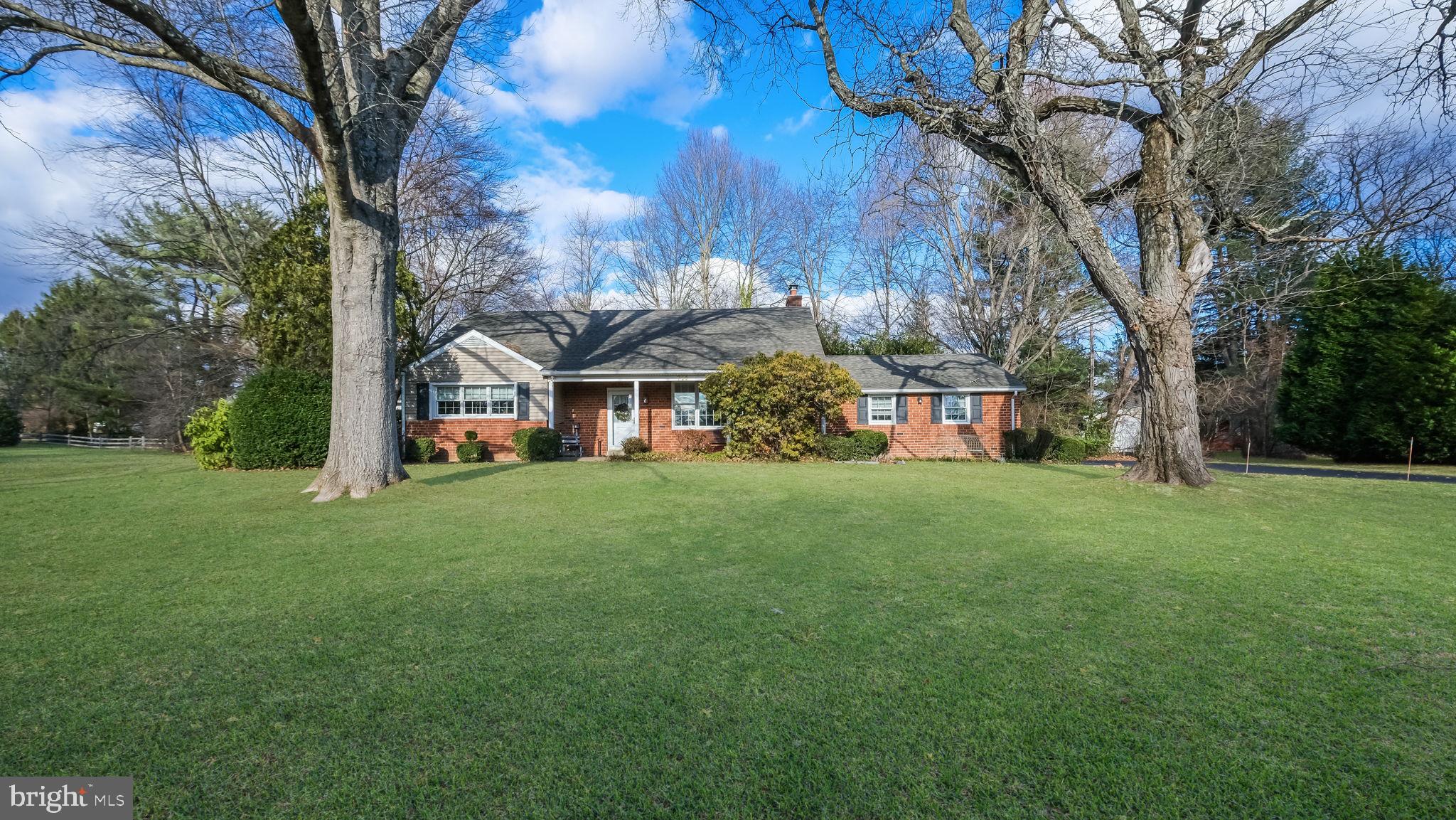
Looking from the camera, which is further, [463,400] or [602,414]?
[602,414]

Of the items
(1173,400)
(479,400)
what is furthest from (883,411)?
(479,400)

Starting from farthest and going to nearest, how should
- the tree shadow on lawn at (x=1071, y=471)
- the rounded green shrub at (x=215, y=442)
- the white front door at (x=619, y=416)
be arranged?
1. the white front door at (x=619, y=416)
2. the rounded green shrub at (x=215, y=442)
3. the tree shadow on lawn at (x=1071, y=471)

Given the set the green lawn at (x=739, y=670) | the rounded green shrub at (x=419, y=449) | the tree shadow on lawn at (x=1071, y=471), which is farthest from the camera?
the rounded green shrub at (x=419, y=449)

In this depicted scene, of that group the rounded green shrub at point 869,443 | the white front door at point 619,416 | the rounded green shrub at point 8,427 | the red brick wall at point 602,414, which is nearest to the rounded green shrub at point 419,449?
the red brick wall at point 602,414

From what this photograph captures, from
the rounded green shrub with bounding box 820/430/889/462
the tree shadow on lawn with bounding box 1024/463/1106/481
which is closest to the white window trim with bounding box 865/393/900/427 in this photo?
the rounded green shrub with bounding box 820/430/889/462

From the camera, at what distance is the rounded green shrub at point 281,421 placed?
43.6 feet

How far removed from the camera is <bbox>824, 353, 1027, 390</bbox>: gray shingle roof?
1827 centimetres

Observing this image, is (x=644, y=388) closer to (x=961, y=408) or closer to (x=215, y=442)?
(x=961, y=408)

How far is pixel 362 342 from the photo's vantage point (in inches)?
369

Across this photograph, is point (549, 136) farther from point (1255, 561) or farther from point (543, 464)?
point (1255, 561)

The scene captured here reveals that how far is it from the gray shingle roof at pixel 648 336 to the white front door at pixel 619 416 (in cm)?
120

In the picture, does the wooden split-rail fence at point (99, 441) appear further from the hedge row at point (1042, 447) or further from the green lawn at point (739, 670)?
the hedge row at point (1042, 447)

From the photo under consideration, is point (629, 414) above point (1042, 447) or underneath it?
above

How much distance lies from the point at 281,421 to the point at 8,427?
2715 centimetres
